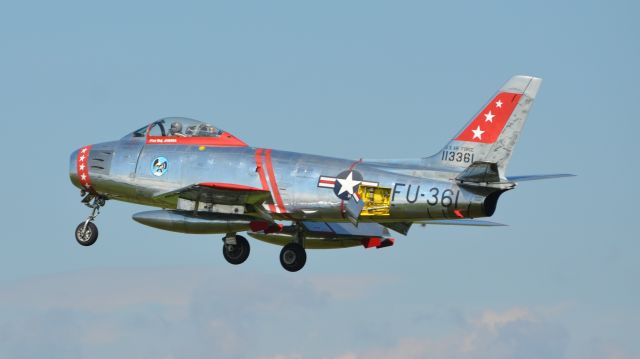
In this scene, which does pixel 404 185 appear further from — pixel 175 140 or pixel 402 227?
pixel 175 140

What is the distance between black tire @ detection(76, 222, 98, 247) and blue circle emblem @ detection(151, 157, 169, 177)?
3.01 metres

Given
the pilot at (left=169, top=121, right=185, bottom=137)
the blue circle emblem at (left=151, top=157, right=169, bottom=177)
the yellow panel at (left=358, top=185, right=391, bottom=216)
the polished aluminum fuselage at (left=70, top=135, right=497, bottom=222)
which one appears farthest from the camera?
the pilot at (left=169, top=121, right=185, bottom=137)

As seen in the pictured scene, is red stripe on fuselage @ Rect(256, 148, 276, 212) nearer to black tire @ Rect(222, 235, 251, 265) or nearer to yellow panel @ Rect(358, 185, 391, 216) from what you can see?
yellow panel @ Rect(358, 185, 391, 216)

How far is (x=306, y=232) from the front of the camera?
51781 millimetres

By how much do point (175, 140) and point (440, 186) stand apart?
7723 millimetres

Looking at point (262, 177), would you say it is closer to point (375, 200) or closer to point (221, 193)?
point (221, 193)

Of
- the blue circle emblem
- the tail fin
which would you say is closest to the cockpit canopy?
the blue circle emblem

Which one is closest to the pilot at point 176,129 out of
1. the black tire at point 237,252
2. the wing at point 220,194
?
the wing at point 220,194

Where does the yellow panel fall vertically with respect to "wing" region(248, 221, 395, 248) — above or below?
above

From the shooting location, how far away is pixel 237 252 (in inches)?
2047

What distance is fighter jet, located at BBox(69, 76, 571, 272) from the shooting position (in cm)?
4694

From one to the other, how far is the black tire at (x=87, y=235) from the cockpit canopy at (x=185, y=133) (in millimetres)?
2882

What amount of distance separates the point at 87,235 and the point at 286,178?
6.53 meters

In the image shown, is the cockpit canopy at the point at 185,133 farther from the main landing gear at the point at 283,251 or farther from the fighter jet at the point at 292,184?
the main landing gear at the point at 283,251
